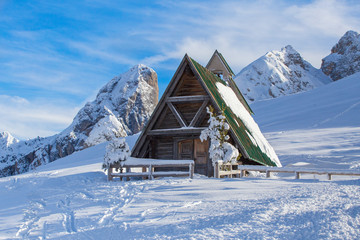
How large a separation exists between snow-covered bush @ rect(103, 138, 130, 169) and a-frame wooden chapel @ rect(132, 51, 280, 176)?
2.02 metres

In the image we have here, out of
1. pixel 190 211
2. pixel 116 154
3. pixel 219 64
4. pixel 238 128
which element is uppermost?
pixel 219 64

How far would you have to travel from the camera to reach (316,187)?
511 inches

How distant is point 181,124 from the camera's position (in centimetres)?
2050

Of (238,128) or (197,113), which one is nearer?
(197,113)

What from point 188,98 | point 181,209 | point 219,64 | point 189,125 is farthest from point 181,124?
point 219,64

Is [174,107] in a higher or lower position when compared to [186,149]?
higher

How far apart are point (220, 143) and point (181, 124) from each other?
2877 mm

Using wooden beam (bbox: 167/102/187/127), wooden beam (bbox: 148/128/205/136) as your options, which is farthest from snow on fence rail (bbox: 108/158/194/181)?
wooden beam (bbox: 167/102/187/127)

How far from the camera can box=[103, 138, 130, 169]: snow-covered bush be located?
1794 cm

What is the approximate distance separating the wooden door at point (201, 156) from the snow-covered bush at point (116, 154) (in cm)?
452

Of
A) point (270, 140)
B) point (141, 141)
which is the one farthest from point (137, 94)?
point (141, 141)

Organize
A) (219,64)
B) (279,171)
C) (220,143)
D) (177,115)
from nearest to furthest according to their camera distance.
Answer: (279,171) < (220,143) < (177,115) < (219,64)

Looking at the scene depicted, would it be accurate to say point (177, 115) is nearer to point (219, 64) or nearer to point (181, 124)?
point (181, 124)

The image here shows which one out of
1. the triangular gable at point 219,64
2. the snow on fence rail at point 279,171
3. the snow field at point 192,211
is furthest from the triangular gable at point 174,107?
the triangular gable at point 219,64
